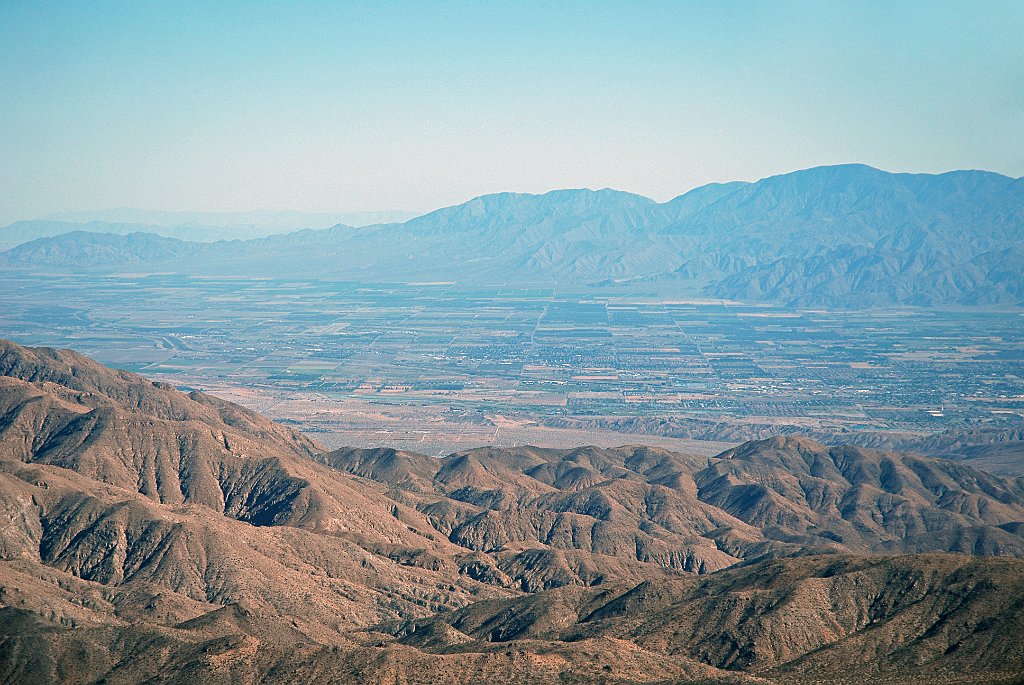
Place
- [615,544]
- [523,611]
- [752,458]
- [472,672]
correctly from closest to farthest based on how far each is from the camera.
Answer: [472,672], [523,611], [615,544], [752,458]

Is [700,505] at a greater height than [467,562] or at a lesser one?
lesser

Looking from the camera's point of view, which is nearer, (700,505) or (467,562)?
(467,562)

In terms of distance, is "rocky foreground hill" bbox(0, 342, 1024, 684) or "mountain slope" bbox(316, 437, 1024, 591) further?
"mountain slope" bbox(316, 437, 1024, 591)

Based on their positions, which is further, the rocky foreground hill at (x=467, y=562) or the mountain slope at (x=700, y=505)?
the mountain slope at (x=700, y=505)

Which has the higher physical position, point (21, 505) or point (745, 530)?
point (21, 505)

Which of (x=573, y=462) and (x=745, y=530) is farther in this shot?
(x=573, y=462)

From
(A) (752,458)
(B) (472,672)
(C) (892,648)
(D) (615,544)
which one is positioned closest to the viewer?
(B) (472,672)

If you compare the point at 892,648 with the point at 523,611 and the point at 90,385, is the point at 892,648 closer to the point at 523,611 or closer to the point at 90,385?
the point at 523,611

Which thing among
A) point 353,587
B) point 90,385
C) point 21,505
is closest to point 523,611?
point 353,587
